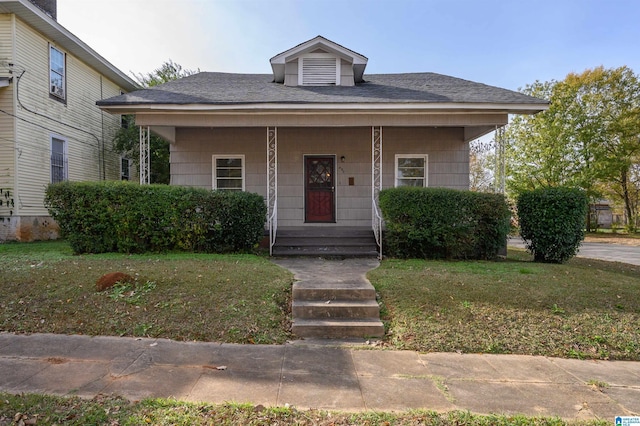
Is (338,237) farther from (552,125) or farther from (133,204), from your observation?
(552,125)

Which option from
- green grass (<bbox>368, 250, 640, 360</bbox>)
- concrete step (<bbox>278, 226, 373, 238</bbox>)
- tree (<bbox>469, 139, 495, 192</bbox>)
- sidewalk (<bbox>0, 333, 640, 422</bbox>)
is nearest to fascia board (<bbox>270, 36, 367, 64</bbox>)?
concrete step (<bbox>278, 226, 373, 238</bbox>)

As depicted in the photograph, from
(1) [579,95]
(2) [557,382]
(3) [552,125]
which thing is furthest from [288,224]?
(1) [579,95]

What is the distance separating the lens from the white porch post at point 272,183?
334 inches

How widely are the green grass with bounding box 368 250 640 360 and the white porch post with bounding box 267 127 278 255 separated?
10.9ft

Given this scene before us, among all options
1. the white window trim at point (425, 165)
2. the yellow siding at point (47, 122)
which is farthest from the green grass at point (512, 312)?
the yellow siding at point (47, 122)

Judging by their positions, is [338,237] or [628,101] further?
[628,101]

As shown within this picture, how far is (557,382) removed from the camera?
10.2 feet

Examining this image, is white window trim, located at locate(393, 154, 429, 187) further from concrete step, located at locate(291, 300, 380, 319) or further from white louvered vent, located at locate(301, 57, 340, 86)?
concrete step, located at locate(291, 300, 380, 319)

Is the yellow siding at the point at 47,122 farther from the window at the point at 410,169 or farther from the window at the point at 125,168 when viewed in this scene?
the window at the point at 410,169

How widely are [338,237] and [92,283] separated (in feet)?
17.0

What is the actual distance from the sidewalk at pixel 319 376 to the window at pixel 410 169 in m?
7.00

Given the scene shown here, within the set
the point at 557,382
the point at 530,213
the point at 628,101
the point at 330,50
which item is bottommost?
the point at 557,382

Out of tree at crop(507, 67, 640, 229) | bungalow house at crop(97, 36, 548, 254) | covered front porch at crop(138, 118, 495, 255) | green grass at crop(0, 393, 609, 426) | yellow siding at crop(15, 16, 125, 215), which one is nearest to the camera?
green grass at crop(0, 393, 609, 426)

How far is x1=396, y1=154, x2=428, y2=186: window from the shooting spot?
33.4 feet
